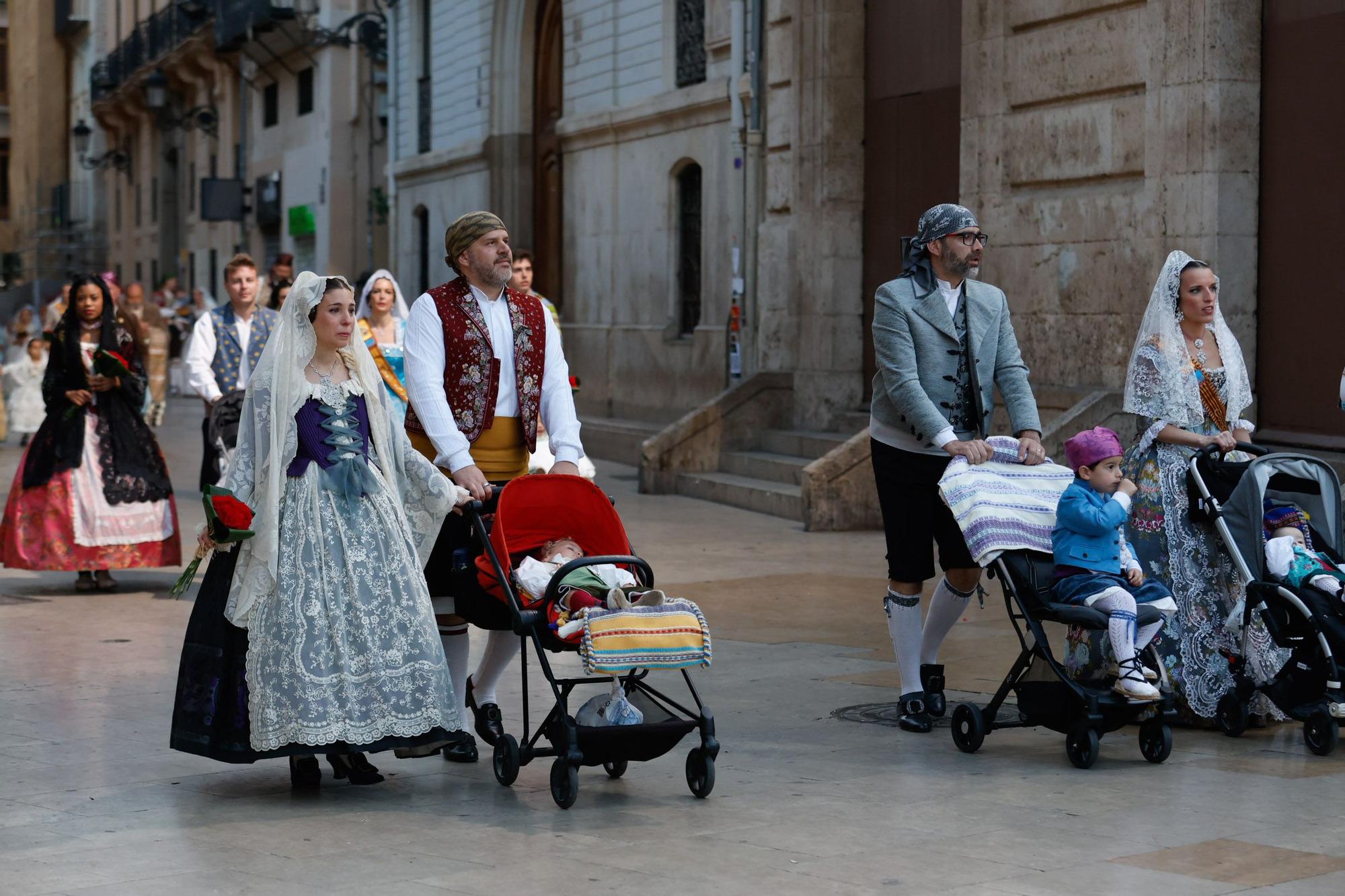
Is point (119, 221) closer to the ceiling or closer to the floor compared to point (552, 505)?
closer to the ceiling

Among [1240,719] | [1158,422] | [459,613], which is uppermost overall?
[1158,422]

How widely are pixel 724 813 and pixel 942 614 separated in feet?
6.36

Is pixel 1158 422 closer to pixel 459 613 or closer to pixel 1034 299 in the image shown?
pixel 459 613

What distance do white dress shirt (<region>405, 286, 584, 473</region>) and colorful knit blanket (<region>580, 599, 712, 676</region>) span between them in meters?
0.97

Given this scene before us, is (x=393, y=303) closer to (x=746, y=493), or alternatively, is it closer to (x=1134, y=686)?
(x=746, y=493)

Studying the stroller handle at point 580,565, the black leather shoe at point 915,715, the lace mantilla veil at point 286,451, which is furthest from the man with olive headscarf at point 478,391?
the black leather shoe at point 915,715

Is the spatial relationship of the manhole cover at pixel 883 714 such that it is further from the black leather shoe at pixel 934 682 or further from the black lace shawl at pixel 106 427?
the black lace shawl at pixel 106 427

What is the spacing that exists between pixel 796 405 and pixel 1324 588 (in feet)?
33.0

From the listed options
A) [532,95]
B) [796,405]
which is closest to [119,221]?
[532,95]

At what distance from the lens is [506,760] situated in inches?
250

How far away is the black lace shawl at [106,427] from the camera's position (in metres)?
11.4

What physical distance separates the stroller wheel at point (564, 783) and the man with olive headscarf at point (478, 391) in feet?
2.34

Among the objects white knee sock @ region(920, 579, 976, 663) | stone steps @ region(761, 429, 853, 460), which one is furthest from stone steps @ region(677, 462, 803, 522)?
white knee sock @ region(920, 579, 976, 663)

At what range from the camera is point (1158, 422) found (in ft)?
25.4
